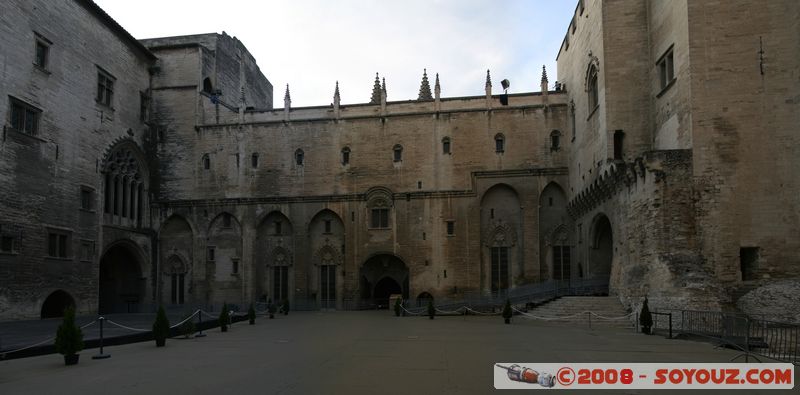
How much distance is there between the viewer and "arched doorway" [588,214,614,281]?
3067 centimetres

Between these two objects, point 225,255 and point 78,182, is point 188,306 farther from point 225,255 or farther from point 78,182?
point 78,182

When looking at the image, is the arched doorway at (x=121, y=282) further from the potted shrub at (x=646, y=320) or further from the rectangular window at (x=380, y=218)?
the potted shrub at (x=646, y=320)

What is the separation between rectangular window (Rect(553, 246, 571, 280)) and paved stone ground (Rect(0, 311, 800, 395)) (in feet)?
47.6

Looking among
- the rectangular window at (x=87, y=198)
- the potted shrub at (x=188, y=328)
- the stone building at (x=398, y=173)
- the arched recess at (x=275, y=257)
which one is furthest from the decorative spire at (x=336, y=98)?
the potted shrub at (x=188, y=328)

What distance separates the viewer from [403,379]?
11000 mm

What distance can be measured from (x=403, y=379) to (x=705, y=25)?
17.9 meters

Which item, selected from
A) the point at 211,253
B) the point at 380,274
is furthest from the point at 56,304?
the point at 380,274

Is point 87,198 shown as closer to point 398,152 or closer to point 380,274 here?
point 380,274

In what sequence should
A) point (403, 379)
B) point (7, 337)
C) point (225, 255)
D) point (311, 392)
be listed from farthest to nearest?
point (225, 255) < point (7, 337) < point (403, 379) < point (311, 392)

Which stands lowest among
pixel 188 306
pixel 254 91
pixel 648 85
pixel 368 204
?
pixel 188 306

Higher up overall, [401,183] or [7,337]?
[401,183]

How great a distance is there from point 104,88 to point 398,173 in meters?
17.3

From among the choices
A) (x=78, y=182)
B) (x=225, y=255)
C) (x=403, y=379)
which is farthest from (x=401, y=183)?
(x=403, y=379)

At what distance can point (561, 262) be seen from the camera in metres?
36.0
